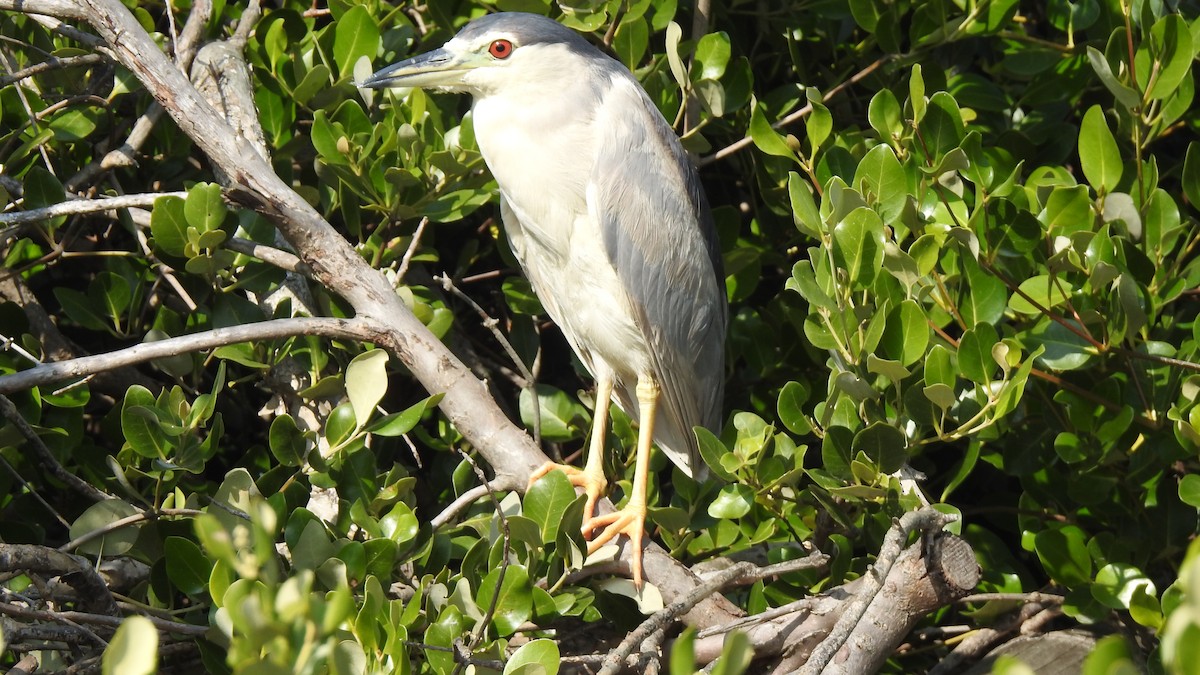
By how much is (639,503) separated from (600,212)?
2.30 ft

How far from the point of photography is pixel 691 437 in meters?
2.78

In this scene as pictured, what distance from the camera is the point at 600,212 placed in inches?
100

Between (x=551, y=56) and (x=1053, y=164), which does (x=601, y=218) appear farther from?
(x=1053, y=164)

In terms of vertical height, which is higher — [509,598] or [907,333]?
[907,333]

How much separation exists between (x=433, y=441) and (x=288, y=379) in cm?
37

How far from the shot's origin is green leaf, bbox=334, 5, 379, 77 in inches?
95.2

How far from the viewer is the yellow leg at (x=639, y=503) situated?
2.25m

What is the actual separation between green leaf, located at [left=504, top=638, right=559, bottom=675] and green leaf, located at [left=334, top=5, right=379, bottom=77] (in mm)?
1491

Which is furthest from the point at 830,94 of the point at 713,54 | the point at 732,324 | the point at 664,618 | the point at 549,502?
the point at 664,618

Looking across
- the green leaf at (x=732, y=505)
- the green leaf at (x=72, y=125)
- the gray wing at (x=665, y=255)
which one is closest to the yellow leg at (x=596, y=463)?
the gray wing at (x=665, y=255)

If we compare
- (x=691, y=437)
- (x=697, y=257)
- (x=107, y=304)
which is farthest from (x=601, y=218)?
(x=107, y=304)

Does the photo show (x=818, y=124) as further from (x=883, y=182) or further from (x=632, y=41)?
(x=632, y=41)

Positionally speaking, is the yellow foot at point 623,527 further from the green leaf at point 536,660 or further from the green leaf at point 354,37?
the green leaf at point 354,37

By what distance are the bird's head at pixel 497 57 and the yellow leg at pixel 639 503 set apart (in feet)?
2.73
